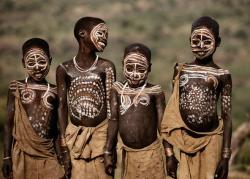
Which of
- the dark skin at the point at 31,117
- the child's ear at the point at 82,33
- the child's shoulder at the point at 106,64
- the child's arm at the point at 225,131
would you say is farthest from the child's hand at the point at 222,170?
the child's ear at the point at 82,33

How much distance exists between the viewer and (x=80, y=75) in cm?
786

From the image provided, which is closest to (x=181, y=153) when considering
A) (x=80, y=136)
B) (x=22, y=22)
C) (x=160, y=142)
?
(x=160, y=142)

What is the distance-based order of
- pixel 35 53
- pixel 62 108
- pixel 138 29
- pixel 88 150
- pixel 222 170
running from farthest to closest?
pixel 138 29, pixel 35 53, pixel 62 108, pixel 88 150, pixel 222 170

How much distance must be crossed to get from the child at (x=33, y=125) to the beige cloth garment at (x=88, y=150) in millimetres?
246

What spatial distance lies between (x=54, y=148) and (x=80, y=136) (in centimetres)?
35

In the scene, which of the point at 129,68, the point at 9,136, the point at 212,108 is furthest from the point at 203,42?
the point at 9,136

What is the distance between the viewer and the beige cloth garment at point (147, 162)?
768cm

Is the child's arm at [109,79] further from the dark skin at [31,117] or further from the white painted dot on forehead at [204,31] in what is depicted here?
the white painted dot on forehead at [204,31]

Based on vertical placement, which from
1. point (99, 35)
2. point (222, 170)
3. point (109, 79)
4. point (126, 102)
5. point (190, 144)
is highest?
point (99, 35)

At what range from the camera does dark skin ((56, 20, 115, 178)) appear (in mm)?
7812

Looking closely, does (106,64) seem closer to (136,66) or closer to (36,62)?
(136,66)

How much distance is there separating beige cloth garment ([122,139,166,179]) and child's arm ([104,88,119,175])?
0.53 feet

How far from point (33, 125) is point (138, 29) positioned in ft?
101

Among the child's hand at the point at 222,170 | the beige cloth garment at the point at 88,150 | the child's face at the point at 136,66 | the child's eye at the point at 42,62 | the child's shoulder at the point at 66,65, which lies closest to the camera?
the child's hand at the point at 222,170
